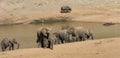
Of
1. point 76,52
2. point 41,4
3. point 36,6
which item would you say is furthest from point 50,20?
point 76,52

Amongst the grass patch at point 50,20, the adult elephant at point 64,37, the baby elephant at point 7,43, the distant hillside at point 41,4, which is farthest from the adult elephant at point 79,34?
the distant hillside at point 41,4

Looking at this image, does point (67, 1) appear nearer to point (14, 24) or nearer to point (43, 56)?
point (14, 24)

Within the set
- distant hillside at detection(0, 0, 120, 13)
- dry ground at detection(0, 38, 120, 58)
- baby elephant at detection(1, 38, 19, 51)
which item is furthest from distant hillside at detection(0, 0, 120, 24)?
dry ground at detection(0, 38, 120, 58)

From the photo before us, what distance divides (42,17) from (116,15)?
294 inches

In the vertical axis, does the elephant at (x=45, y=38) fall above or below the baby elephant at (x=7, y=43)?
above

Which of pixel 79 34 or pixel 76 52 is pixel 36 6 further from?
pixel 76 52

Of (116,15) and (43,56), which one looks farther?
(116,15)

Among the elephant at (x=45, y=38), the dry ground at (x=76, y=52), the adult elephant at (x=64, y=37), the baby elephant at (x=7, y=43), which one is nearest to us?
the dry ground at (x=76, y=52)

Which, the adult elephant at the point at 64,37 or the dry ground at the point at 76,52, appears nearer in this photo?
the dry ground at the point at 76,52

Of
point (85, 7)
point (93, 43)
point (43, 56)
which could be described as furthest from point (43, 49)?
point (85, 7)

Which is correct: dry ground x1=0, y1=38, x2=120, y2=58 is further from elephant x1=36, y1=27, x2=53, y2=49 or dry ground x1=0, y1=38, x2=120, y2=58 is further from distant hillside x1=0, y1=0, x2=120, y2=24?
distant hillside x1=0, y1=0, x2=120, y2=24

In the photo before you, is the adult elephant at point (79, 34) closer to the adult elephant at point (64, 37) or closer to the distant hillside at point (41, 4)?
the adult elephant at point (64, 37)

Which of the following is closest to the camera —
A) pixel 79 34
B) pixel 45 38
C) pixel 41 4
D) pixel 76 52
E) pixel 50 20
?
pixel 76 52

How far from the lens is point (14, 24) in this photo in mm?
41312
